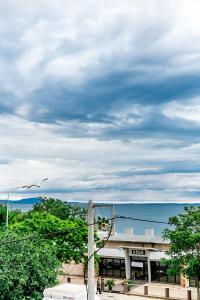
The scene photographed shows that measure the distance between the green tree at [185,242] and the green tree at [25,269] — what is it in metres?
9.33

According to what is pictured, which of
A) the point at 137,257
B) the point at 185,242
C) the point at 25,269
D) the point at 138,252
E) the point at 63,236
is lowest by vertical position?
the point at 137,257

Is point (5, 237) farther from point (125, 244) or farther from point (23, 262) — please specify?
point (125, 244)

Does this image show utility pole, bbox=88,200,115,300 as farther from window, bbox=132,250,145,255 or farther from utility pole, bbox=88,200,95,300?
window, bbox=132,250,145,255

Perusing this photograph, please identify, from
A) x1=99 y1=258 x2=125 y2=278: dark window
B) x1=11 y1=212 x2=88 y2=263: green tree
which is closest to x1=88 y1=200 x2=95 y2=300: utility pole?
x1=11 y1=212 x2=88 y2=263: green tree

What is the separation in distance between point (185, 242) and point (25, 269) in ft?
40.1

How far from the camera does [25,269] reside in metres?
23.9

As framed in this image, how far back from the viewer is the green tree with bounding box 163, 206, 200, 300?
30.8m

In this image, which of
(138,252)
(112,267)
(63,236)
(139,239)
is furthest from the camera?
(112,267)

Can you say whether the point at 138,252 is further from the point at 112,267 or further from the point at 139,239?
the point at 112,267

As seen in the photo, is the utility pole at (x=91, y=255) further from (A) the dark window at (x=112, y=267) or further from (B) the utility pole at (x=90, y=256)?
(A) the dark window at (x=112, y=267)

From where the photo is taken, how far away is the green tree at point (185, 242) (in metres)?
30.8

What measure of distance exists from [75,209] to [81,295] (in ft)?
156

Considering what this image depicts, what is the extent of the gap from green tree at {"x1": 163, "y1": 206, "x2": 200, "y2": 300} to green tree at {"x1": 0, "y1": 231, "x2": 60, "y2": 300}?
367 inches

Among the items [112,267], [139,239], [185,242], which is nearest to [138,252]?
[139,239]
